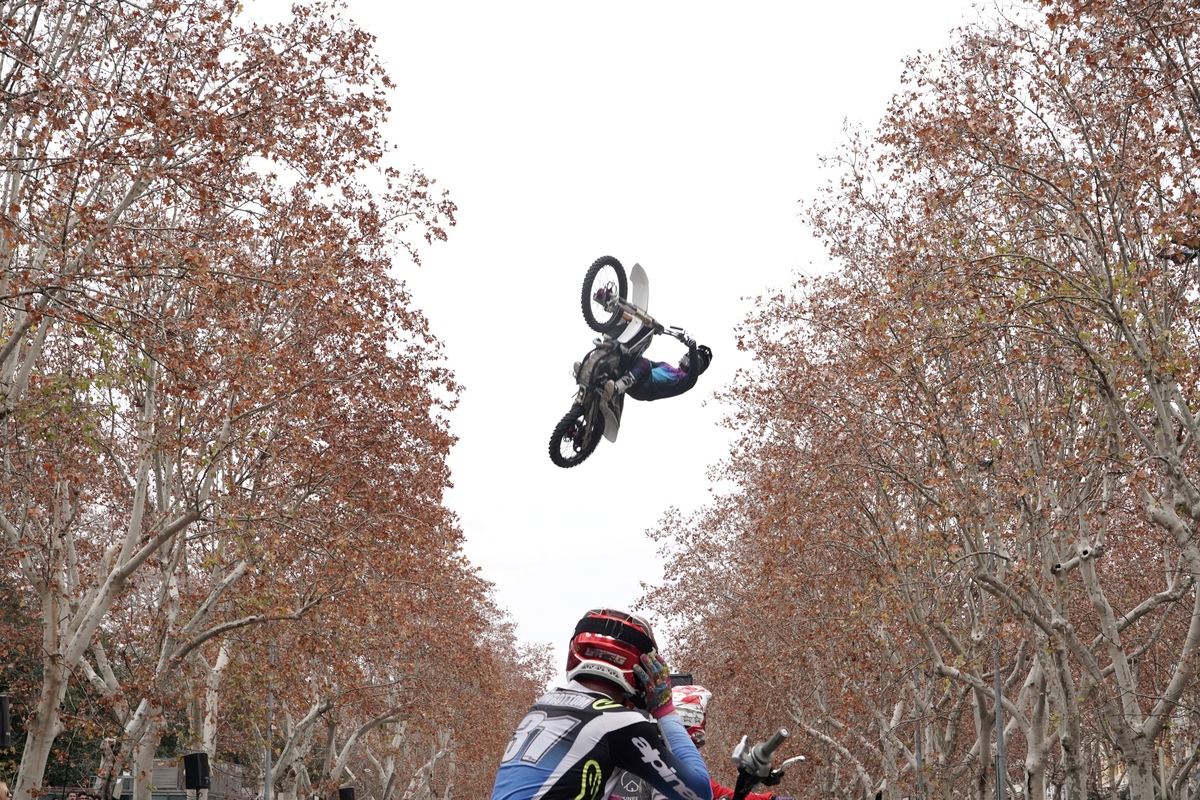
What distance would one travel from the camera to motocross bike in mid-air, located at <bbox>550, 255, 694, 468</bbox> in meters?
15.8

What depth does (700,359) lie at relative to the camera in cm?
1723

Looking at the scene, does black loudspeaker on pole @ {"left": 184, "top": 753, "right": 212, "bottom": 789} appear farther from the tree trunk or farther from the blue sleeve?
the blue sleeve

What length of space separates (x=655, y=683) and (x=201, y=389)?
1375 cm

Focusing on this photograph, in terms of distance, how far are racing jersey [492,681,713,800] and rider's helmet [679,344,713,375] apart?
1348 centimetres

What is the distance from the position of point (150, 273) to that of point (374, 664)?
11.9 metres

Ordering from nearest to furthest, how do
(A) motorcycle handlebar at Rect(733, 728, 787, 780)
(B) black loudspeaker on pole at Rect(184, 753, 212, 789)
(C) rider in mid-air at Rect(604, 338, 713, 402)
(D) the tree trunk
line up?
(A) motorcycle handlebar at Rect(733, 728, 787, 780)
(D) the tree trunk
(B) black loudspeaker on pole at Rect(184, 753, 212, 789)
(C) rider in mid-air at Rect(604, 338, 713, 402)

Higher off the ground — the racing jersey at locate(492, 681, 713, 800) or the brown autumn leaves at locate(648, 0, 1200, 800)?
the brown autumn leaves at locate(648, 0, 1200, 800)

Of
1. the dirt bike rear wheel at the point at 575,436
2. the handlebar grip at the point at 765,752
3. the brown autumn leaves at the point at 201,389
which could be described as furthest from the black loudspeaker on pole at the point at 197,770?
the handlebar grip at the point at 765,752

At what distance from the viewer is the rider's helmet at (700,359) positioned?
1717 cm

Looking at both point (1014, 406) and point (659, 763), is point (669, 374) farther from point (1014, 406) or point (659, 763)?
point (659, 763)

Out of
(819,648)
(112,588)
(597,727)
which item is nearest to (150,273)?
(112,588)

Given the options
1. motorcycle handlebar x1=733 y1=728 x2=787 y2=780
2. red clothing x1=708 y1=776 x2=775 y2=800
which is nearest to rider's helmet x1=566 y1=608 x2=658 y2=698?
motorcycle handlebar x1=733 y1=728 x2=787 y2=780

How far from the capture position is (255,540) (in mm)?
16641

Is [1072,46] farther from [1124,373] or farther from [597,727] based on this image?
[597,727]
